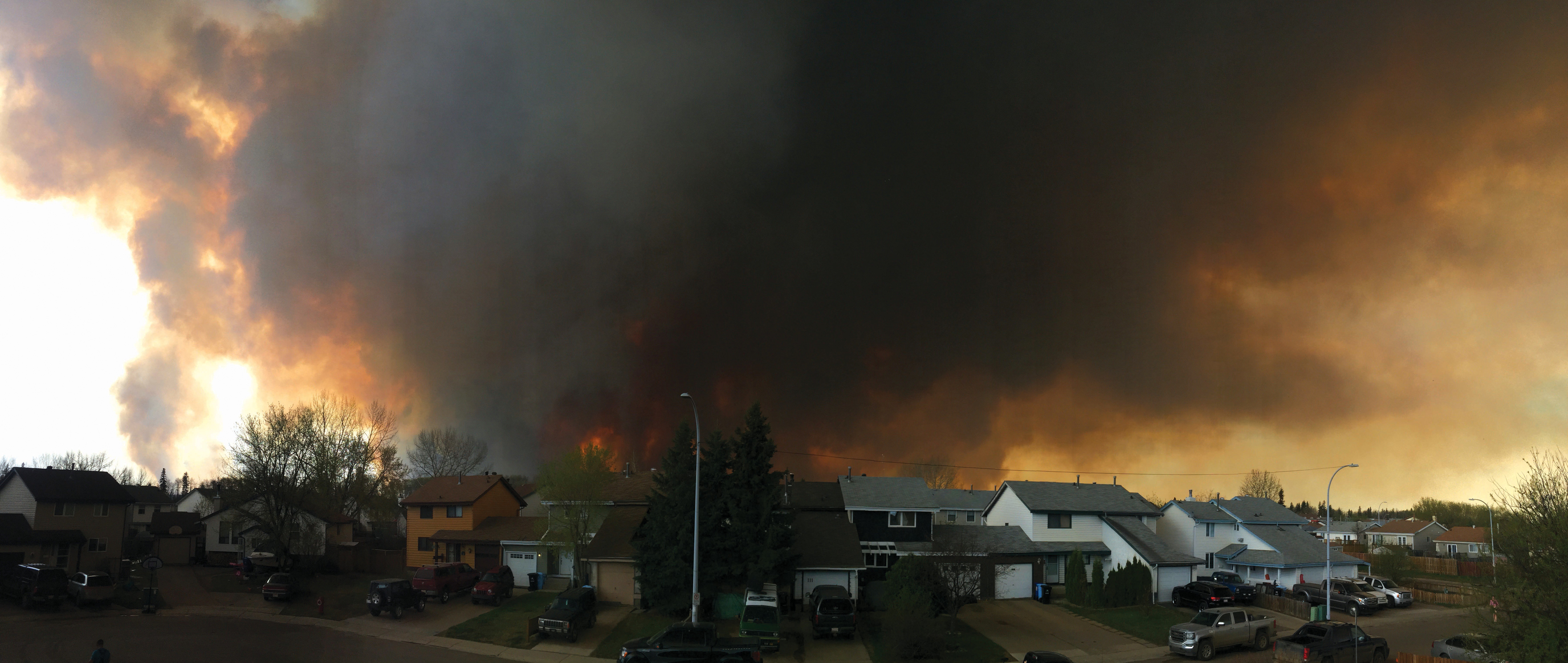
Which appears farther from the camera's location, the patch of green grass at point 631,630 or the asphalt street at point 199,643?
the patch of green grass at point 631,630

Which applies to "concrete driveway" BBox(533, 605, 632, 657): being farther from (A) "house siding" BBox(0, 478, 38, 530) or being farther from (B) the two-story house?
(A) "house siding" BBox(0, 478, 38, 530)

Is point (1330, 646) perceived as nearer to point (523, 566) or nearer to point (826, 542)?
point (826, 542)

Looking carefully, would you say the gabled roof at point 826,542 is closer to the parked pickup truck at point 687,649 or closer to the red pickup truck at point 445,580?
the parked pickup truck at point 687,649

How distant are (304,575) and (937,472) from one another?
3648 inches

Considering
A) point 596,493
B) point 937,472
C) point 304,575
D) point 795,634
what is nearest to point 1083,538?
point 795,634

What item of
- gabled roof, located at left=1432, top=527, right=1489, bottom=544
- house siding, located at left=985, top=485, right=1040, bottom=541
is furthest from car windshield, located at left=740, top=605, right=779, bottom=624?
gabled roof, located at left=1432, top=527, right=1489, bottom=544

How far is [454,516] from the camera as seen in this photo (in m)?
58.4

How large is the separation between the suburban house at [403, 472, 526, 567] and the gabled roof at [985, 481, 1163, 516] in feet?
122

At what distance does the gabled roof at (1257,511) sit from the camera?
62688mm

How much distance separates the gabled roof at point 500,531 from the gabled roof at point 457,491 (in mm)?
2168

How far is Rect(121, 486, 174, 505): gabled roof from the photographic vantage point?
274 ft

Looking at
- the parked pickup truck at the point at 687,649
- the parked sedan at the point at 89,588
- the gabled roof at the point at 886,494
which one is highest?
the gabled roof at the point at 886,494

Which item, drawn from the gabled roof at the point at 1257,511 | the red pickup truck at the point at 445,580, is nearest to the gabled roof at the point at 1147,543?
the gabled roof at the point at 1257,511

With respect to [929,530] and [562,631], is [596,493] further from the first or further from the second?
[929,530]
